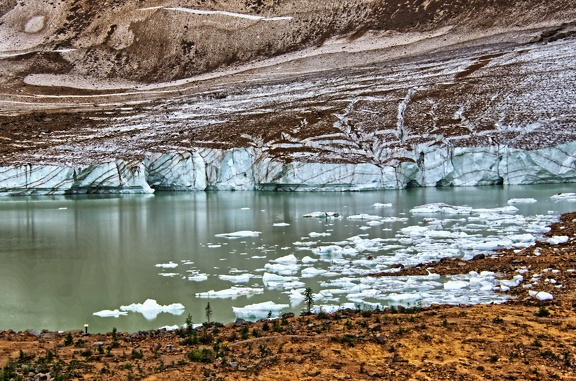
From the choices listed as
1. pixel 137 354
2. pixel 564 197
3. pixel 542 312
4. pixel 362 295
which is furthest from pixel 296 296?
pixel 564 197

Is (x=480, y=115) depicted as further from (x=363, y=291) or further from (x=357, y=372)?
(x=357, y=372)

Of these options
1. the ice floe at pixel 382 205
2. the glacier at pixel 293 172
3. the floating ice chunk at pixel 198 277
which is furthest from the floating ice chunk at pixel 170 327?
the glacier at pixel 293 172

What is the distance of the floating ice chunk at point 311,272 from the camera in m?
16.2

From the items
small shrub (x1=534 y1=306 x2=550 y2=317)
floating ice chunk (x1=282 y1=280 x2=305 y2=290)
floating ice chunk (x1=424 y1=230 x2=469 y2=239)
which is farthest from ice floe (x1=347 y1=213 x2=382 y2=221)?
small shrub (x1=534 y1=306 x2=550 y2=317)

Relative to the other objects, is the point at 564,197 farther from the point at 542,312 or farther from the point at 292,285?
the point at 542,312

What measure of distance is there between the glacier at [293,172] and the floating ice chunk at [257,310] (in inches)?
1382

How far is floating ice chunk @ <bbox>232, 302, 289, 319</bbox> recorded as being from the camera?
1239cm

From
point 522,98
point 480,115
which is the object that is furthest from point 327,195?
point 522,98

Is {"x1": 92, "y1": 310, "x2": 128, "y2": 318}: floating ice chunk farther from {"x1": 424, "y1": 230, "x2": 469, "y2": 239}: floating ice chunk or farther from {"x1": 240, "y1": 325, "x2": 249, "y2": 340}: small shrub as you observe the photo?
{"x1": 424, "y1": 230, "x2": 469, "y2": 239}: floating ice chunk

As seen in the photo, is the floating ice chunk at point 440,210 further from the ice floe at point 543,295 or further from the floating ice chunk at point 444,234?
the ice floe at point 543,295

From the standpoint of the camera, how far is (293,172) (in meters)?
48.6

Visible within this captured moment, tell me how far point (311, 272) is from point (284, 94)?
195ft

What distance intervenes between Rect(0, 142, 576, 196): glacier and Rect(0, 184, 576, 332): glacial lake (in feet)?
28.1

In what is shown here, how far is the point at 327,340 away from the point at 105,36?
116 m
